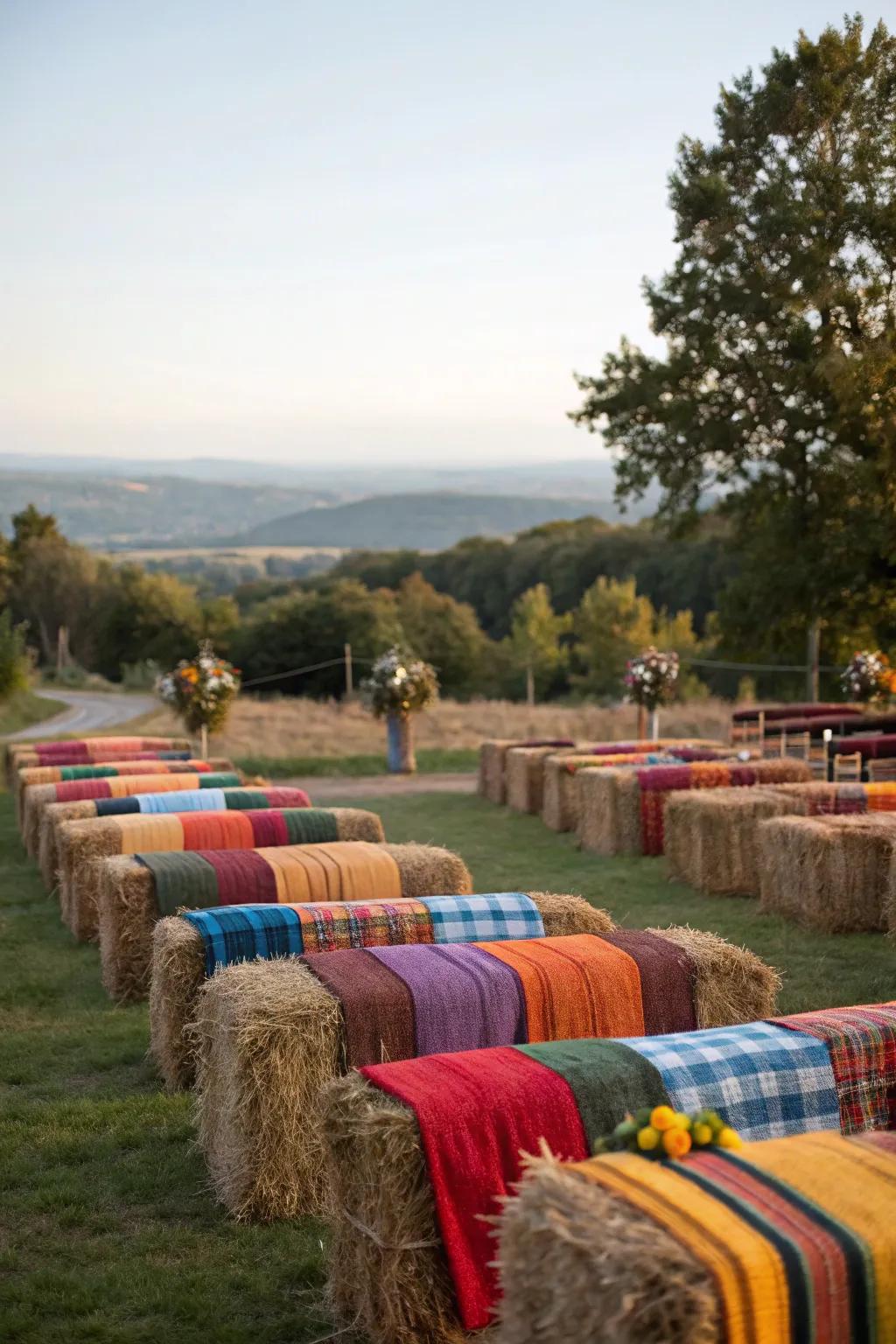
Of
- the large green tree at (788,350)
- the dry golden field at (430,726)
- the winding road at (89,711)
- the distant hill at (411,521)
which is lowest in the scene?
the winding road at (89,711)

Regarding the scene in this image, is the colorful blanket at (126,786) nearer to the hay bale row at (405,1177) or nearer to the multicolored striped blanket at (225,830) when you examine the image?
the multicolored striped blanket at (225,830)

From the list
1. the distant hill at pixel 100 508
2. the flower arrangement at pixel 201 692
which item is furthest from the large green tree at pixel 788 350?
the distant hill at pixel 100 508

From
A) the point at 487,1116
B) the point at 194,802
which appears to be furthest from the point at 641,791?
the point at 487,1116

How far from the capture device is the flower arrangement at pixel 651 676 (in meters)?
19.0

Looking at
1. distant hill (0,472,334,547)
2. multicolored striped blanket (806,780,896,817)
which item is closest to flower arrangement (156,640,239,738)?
multicolored striped blanket (806,780,896,817)

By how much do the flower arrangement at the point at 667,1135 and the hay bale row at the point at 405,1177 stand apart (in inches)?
25.8

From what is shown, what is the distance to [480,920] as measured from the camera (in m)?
6.28

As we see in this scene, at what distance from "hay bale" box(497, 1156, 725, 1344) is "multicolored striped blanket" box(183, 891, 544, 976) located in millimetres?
3215

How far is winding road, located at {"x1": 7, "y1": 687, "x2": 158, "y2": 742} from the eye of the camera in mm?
32500

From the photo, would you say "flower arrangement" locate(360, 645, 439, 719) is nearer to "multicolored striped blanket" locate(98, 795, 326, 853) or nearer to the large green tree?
the large green tree

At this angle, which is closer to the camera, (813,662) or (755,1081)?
(755,1081)

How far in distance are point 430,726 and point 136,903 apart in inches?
822

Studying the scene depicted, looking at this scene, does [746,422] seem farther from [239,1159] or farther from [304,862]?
[239,1159]

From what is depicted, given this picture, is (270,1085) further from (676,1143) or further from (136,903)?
(136,903)
